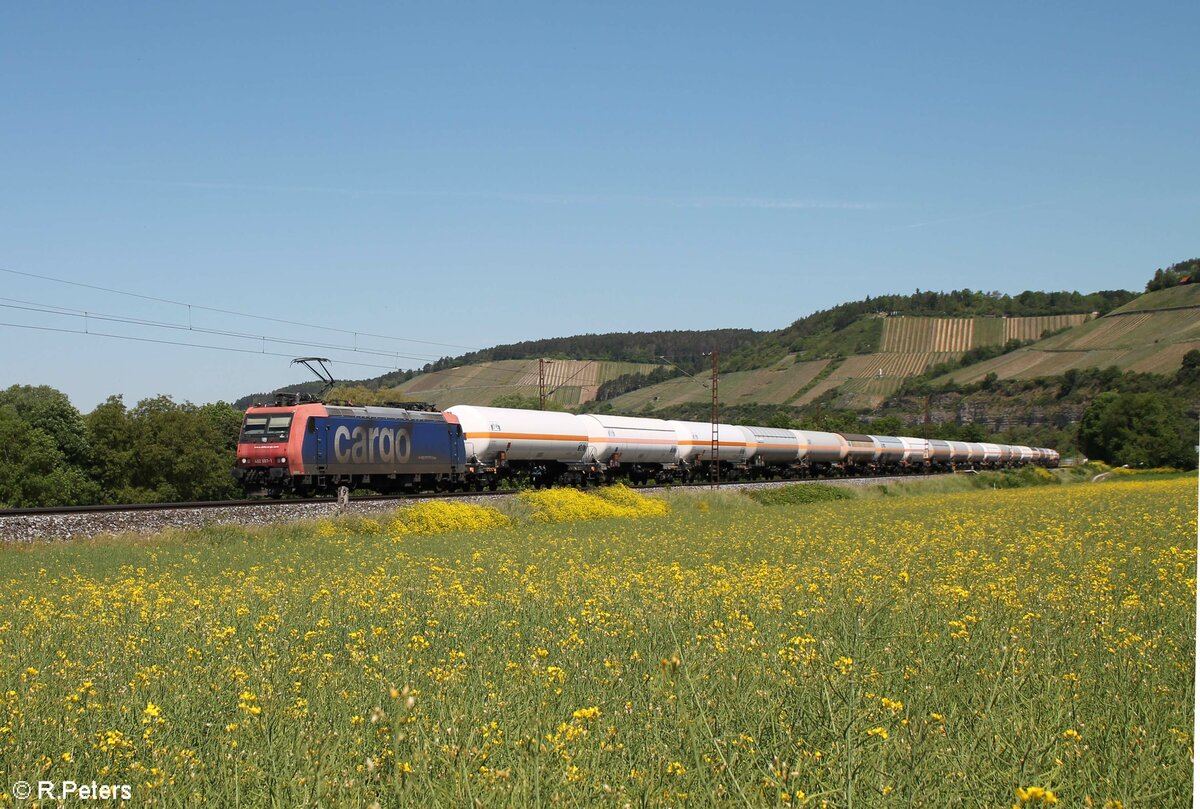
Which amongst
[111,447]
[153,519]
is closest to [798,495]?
[153,519]

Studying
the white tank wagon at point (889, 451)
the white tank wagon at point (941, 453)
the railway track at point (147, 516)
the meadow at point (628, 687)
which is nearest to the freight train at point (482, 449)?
the railway track at point (147, 516)

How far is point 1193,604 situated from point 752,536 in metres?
12.8

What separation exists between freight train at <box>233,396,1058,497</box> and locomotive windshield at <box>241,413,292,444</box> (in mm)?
33

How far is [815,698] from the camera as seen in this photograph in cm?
573

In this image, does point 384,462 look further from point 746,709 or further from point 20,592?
point 746,709

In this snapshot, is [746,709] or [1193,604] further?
[1193,604]

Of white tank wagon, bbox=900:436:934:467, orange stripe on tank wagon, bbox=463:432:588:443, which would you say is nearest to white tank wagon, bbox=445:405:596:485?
orange stripe on tank wagon, bbox=463:432:588:443

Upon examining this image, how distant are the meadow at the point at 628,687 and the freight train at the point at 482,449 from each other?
19623 millimetres

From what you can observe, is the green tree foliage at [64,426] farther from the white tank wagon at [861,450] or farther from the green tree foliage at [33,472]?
the white tank wagon at [861,450]

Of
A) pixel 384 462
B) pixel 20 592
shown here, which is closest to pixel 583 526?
pixel 384 462

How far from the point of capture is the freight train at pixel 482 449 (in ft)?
109

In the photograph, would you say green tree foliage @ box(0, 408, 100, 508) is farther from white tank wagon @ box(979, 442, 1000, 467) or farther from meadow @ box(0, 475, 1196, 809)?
white tank wagon @ box(979, 442, 1000, 467)

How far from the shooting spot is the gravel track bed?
77.0 feet

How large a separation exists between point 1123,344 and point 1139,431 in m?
48.2
